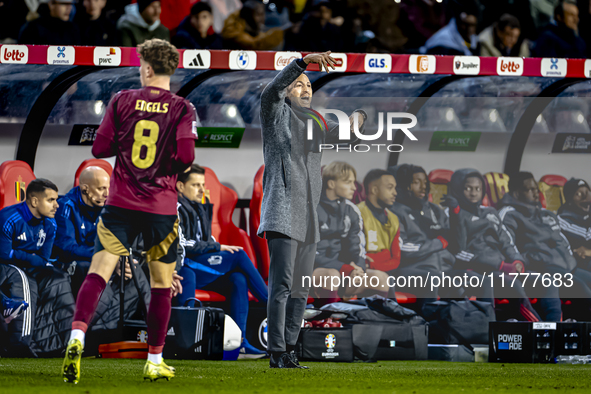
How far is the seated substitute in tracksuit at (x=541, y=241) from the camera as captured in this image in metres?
4.75

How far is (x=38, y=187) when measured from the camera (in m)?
4.34

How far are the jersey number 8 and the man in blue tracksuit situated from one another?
5.28ft

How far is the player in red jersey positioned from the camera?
2912 mm

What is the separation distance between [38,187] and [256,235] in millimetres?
1430

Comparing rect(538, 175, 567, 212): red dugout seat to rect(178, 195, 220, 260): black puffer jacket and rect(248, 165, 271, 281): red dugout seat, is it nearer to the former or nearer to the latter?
rect(248, 165, 271, 281): red dugout seat

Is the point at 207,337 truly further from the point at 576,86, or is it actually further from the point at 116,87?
the point at 576,86

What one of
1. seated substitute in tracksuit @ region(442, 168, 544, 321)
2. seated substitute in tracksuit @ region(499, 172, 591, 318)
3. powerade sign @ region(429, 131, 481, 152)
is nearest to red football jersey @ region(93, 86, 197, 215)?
powerade sign @ region(429, 131, 481, 152)

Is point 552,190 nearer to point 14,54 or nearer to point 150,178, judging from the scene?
point 150,178

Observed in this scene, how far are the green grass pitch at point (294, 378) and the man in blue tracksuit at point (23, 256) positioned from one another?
29cm

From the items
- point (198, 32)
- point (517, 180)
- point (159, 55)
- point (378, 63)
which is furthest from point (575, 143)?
point (159, 55)

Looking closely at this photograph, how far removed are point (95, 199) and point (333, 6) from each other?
8.10 ft

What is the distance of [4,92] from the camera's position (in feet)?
14.6

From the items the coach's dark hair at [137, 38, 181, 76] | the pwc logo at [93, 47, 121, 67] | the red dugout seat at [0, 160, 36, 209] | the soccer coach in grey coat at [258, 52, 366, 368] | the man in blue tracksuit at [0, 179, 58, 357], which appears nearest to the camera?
the coach's dark hair at [137, 38, 181, 76]

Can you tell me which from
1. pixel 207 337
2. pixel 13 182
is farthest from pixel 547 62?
pixel 13 182
